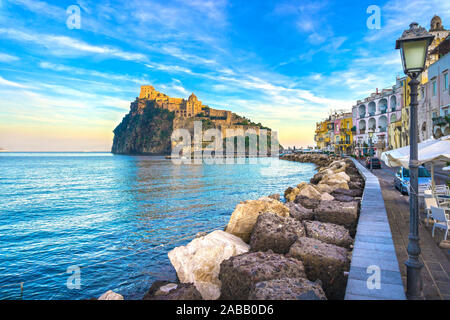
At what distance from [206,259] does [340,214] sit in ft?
12.9

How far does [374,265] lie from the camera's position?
4004 mm

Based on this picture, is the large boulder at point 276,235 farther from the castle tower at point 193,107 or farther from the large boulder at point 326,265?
the castle tower at point 193,107

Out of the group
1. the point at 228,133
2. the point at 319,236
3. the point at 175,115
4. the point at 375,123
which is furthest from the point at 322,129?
the point at 175,115

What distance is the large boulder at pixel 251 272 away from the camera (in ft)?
12.7

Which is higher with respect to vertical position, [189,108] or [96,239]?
[189,108]

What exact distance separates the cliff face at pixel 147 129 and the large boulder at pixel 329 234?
143 meters

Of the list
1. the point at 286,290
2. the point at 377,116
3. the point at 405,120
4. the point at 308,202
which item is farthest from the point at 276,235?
the point at 377,116

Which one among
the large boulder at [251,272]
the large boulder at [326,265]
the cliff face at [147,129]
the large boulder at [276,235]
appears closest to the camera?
the large boulder at [251,272]

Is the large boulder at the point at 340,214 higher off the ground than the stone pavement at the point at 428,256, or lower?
higher

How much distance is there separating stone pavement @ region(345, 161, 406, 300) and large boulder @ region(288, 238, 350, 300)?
8.6 inches

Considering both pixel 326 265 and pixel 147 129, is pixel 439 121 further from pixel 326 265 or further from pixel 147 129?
pixel 147 129

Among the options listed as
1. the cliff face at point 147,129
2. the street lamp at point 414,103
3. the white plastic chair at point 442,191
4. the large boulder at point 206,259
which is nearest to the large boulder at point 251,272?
the large boulder at point 206,259
